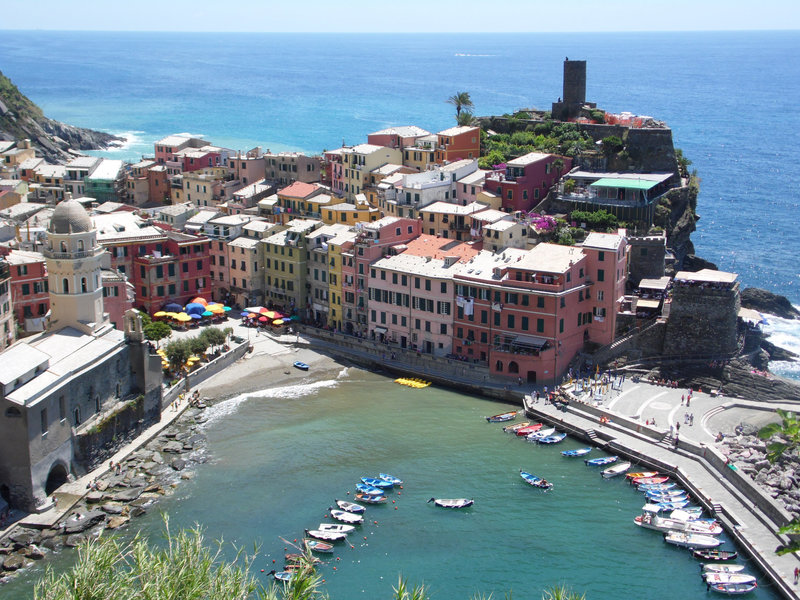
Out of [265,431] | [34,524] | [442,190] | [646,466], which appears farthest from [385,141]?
[34,524]

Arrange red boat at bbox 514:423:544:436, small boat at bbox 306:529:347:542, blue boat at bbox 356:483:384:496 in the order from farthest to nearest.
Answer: red boat at bbox 514:423:544:436, blue boat at bbox 356:483:384:496, small boat at bbox 306:529:347:542

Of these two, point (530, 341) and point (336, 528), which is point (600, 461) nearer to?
point (530, 341)

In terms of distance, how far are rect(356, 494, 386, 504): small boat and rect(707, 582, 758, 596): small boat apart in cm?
1794

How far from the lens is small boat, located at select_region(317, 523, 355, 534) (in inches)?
2106

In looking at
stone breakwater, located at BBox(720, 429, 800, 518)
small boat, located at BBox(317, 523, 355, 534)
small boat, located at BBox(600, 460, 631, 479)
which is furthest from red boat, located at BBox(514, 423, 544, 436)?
small boat, located at BBox(317, 523, 355, 534)

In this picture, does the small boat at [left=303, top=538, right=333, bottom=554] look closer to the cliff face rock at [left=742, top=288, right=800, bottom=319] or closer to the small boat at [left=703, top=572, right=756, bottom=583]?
the small boat at [left=703, top=572, right=756, bottom=583]

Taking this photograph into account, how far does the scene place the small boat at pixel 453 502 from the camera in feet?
185

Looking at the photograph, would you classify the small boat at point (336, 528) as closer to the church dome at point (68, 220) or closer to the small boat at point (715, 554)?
the small boat at point (715, 554)

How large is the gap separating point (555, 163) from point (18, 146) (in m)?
74.8

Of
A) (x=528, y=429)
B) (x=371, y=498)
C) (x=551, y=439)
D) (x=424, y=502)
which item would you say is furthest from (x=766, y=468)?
(x=371, y=498)

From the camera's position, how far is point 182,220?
9744 centimetres

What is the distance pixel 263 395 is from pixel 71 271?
53.4 feet

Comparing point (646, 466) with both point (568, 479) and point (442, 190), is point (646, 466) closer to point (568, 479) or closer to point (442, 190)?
point (568, 479)

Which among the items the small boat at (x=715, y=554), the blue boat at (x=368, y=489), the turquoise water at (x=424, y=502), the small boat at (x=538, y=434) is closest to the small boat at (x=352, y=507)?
the turquoise water at (x=424, y=502)
